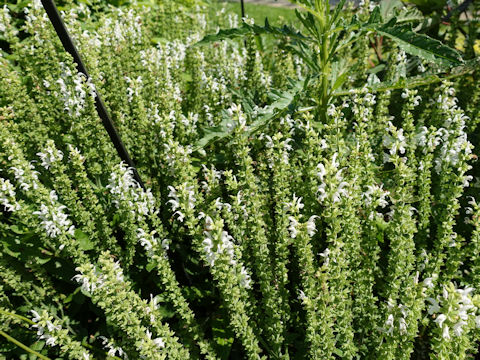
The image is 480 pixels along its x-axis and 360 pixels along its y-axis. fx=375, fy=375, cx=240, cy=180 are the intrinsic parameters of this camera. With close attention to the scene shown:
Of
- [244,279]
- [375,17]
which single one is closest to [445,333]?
[244,279]

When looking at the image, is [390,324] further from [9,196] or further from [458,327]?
[9,196]

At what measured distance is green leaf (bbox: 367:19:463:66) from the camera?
2113mm

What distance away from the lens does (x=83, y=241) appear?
243 cm

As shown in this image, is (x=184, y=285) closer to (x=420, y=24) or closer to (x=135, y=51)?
(x=135, y=51)

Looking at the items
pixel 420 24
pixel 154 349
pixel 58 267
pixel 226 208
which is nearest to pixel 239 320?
pixel 154 349

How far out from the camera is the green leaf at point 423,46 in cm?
211

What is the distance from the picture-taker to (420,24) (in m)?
3.77

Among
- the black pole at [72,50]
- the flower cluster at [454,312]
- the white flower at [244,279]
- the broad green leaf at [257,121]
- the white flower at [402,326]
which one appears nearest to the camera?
the flower cluster at [454,312]

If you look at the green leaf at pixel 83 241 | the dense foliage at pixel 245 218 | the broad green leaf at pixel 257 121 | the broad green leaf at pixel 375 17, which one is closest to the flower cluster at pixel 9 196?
the dense foliage at pixel 245 218

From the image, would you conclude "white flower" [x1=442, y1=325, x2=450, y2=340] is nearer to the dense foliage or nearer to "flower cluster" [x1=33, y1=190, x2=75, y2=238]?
the dense foliage

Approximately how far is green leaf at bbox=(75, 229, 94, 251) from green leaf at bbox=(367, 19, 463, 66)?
2.29m

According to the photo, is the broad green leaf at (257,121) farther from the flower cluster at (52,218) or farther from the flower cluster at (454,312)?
the flower cluster at (454,312)

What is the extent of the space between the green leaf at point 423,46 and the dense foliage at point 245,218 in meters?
0.01

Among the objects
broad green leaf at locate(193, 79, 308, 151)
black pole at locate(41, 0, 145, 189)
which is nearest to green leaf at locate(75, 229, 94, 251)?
black pole at locate(41, 0, 145, 189)
